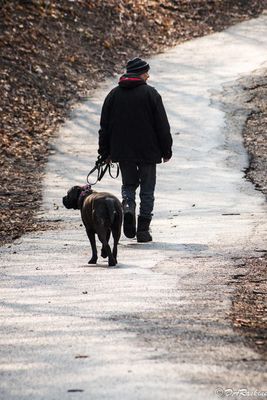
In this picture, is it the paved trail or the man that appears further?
the man

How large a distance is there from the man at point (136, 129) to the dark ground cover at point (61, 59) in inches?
66.9

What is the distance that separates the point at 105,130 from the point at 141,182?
756 millimetres

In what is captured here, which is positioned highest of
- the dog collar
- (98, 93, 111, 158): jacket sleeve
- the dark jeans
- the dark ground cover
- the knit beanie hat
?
the knit beanie hat

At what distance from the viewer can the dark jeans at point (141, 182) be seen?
11.9 metres

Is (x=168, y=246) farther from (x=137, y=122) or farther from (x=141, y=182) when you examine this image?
(x=137, y=122)

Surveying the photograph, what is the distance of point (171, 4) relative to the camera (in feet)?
98.5

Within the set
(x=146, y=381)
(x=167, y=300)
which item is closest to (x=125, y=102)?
(x=167, y=300)

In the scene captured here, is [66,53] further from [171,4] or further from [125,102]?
[125,102]

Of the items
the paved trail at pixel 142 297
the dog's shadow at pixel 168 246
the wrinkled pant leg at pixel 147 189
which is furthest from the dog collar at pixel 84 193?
the wrinkled pant leg at pixel 147 189

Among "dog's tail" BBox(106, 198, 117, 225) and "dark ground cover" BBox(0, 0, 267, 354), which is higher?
"dog's tail" BBox(106, 198, 117, 225)

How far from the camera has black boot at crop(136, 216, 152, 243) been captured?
11727 mm

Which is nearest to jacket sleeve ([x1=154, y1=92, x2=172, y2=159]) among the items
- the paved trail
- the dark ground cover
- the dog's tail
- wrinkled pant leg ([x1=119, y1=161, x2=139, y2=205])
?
wrinkled pant leg ([x1=119, y1=161, x2=139, y2=205])

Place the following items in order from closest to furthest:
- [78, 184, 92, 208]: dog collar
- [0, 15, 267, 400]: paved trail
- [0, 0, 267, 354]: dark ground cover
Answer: [0, 15, 267, 400]: paved trail
[78, 184, 92, 208]: dog collar
[0, 0, 267, 354]: dark ground cover

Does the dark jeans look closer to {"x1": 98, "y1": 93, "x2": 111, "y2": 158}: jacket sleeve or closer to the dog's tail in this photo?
{"x1": 98, "y1": 93, "x2": 111, "y2": 158}: jacket sleeve
